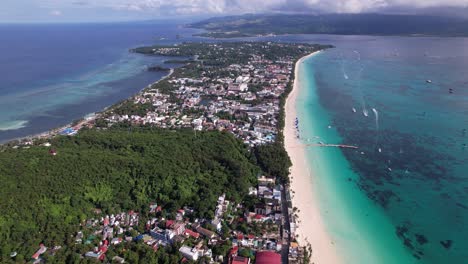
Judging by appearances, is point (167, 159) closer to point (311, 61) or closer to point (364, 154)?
point (364, 154)

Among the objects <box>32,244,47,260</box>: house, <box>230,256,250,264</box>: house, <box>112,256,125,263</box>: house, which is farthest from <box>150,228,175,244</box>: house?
<box>32,244,47,260</box>: house

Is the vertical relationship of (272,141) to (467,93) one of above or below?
below

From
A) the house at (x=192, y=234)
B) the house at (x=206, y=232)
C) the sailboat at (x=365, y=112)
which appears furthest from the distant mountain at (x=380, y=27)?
the house at (x=192, y=234)

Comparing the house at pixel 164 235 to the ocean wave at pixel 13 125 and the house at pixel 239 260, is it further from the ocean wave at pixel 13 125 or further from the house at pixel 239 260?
the ocean wave at pixel 13 125

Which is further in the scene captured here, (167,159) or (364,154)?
(364,154)

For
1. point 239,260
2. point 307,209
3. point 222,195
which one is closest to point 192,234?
point 239,260

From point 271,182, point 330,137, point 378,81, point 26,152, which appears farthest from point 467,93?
point 26,152
